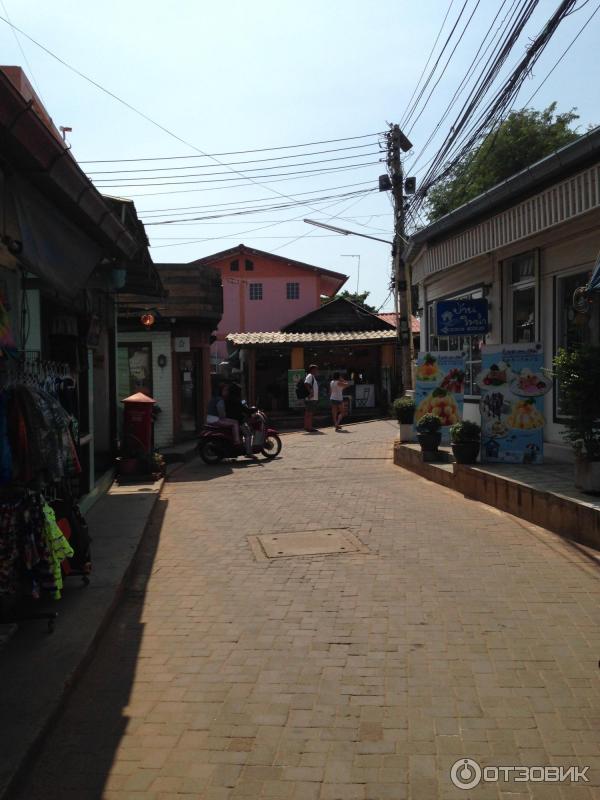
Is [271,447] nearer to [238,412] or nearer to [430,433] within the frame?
[238,412]

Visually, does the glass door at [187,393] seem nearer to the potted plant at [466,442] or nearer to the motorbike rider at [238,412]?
the motorbike rider at [238,412]

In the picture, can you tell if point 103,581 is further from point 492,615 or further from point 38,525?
point 492,615


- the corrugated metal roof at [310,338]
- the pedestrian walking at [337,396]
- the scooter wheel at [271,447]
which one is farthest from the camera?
the corrugated metal roof at [310,338]

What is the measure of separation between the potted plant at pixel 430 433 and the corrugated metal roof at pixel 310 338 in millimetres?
14482

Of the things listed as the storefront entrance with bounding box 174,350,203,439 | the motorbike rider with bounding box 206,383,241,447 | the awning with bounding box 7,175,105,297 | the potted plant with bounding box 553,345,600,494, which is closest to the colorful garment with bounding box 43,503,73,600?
the awning with bounding box 7,175,105,297

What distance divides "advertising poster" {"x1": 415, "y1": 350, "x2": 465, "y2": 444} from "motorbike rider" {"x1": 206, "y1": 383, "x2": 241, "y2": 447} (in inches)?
150

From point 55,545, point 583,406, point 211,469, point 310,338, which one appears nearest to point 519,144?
point 310,338

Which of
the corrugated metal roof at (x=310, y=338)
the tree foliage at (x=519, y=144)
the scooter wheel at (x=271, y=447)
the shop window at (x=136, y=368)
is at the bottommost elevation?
the scooter wheel at (x=271, y=447)

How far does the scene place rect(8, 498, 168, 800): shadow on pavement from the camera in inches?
130

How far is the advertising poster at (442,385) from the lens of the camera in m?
12.5

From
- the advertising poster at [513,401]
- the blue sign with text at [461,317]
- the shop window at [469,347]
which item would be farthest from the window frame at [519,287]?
the advertising poster at [513,401]

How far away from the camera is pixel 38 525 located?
483 cm

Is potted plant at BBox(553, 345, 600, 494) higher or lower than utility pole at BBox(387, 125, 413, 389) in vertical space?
lower

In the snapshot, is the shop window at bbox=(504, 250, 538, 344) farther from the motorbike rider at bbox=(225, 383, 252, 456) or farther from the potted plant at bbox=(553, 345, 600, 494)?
the motorbike rider at bbox=(225, 383, 252, 456)
